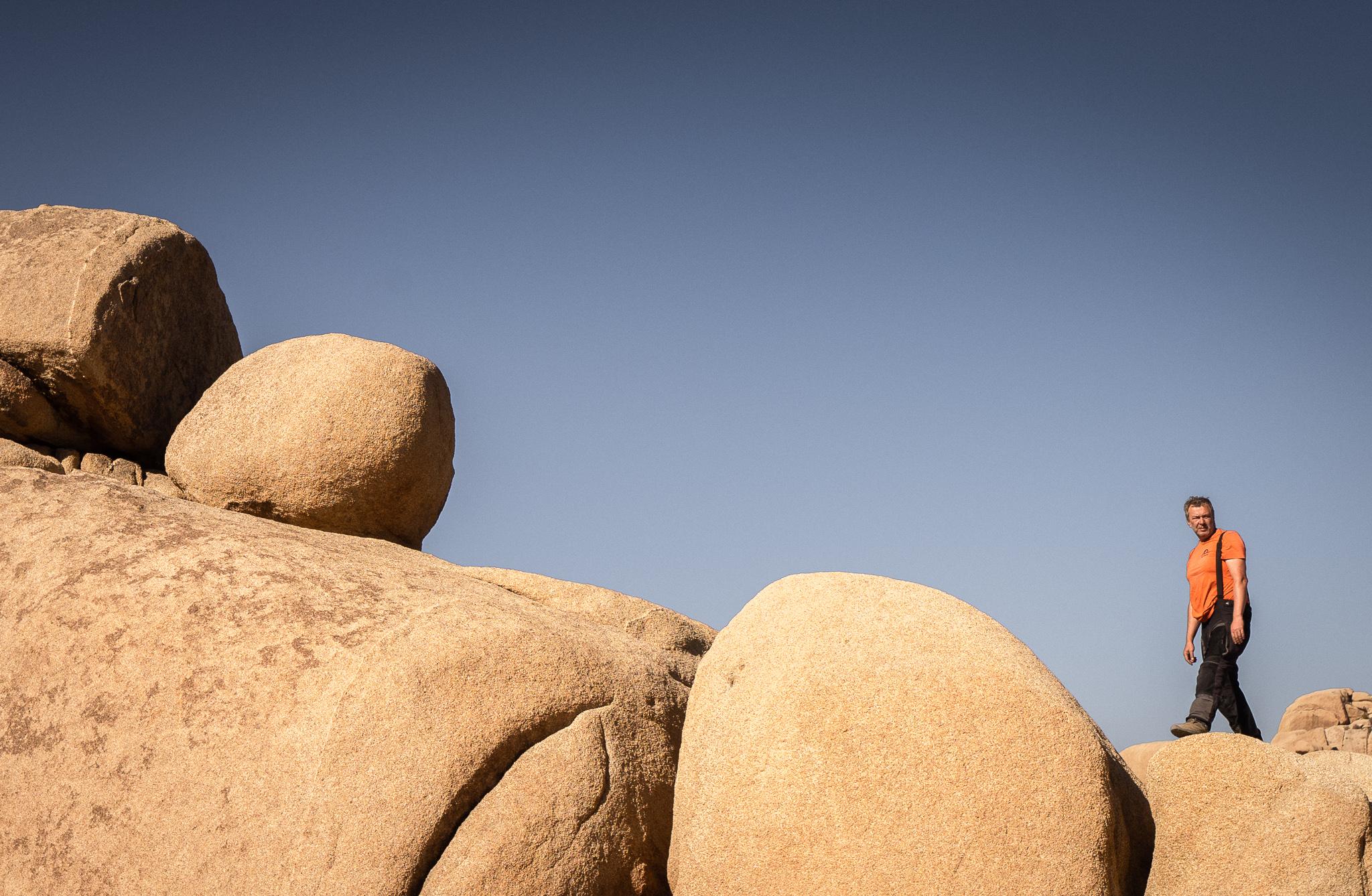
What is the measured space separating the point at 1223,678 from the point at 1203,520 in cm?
102

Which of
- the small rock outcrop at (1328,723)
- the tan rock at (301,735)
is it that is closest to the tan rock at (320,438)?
the tan rock at (301,735)

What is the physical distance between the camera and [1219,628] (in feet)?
21.7

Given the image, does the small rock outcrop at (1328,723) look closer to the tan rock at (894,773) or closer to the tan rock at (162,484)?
the tan rock at (894,773)

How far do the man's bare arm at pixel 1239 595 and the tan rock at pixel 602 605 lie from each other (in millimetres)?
3278

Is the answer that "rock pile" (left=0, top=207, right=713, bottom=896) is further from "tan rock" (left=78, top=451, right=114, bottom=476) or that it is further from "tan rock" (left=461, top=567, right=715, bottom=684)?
"tan rock" (left=78, top=451, right=114, bottom=476)

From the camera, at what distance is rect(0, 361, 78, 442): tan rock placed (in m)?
6.59

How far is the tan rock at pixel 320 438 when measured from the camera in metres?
6.17

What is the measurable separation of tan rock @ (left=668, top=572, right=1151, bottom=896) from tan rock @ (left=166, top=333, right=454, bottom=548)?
296 cm

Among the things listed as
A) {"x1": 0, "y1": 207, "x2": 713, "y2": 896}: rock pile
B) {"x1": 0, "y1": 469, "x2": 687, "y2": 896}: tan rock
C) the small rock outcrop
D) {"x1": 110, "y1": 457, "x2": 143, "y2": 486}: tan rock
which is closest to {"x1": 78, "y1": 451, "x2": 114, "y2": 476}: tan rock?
{"x1": 110, "y1": 457, "x2": 143, "y2": 486}: tan rock

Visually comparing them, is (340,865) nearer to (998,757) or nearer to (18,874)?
(18,874)

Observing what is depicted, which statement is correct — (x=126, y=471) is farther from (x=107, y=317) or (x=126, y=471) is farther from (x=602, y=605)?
(x=602, y=605)

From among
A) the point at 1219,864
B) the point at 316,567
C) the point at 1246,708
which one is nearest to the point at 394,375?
the point at 316,567

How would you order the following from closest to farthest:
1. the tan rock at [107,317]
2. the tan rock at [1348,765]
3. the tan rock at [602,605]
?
the tan rock at [1348,765], the tan rock at [602,605], the tan rock at [107,317]

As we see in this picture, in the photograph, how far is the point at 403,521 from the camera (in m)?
6.68
